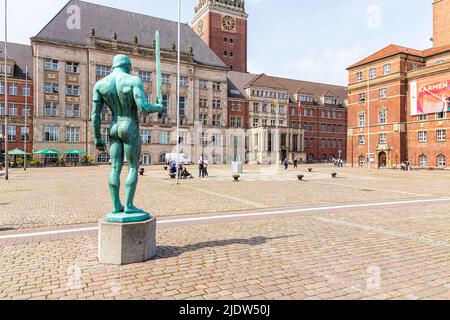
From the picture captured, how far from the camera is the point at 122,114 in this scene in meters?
5.38

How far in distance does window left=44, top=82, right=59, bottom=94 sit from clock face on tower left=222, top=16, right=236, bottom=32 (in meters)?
47.5

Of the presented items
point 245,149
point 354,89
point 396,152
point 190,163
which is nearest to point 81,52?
point 190,163

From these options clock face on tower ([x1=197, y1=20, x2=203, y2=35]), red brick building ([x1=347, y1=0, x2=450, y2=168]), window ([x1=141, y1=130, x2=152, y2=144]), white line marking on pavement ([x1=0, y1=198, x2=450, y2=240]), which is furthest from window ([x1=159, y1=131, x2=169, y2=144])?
white line marking on pavement ([x1=0, y1=198, x2=450, y2=240])

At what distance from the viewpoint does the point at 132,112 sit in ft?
17.7

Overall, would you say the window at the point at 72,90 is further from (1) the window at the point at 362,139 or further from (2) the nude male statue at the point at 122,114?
(2) the nude male statue at the point at 122,114

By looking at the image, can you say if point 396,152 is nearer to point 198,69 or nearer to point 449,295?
point 198,69

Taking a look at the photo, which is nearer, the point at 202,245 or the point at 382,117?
the point at 202,245

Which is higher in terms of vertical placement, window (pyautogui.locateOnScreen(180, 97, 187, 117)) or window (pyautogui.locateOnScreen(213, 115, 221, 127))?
window (pyautogui.locateOnScreen(180, 97, 187, 117))

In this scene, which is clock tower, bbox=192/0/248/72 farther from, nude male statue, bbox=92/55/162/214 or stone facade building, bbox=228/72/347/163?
nude male statue, bbox=92/55/162/214

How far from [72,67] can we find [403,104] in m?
52.4

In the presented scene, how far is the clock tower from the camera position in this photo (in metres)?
81.0

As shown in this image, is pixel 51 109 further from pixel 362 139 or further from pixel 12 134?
pixel 362 139

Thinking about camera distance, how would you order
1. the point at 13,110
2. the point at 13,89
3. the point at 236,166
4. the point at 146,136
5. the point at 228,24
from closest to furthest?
the point at 236,166 → the point at 13,110 → the point at 13,89 → the point at 146,136 → the point at 228,24

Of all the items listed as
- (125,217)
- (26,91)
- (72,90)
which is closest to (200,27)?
(72,90)
